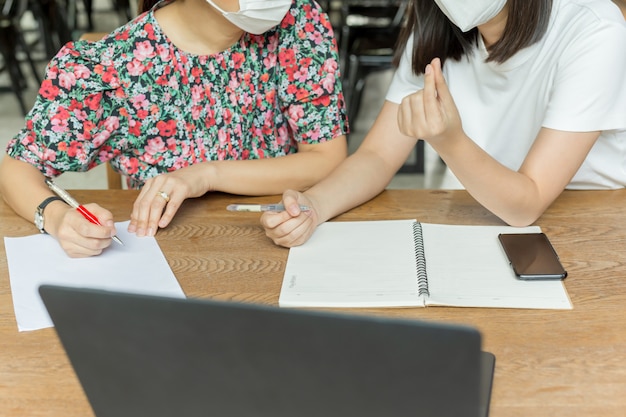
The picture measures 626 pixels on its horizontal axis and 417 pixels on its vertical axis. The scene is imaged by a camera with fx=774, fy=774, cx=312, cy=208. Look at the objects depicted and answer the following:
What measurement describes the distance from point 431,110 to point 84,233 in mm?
578

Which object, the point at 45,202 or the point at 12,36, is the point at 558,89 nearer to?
the point at 45,202

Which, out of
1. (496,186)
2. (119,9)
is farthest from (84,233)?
(119,9)

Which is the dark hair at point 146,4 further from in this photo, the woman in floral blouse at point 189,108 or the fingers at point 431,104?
the fingers at point 431,104

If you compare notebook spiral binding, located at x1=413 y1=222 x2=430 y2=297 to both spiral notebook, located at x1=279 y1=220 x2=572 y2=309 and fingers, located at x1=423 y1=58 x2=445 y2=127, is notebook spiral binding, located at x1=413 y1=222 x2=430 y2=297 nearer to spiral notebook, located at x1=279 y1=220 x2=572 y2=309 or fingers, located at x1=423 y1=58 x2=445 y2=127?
spiral notebook, located at x1=279 y1=220 x2=572 y2=309

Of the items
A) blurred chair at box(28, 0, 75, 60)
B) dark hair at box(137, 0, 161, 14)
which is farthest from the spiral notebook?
blurred chair at box(28, 0, 75, 60)

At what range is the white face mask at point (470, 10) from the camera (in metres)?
1.35

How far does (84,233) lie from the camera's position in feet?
4.04

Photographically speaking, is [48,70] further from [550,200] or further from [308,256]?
[550,200]

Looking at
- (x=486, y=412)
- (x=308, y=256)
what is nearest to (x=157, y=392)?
(x=486, y=412)

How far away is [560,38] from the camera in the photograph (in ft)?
4.60

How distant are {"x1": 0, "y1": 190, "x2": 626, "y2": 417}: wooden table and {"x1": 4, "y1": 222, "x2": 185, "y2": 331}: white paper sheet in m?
0.02

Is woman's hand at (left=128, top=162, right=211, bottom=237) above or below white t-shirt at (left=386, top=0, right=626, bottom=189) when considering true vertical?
below

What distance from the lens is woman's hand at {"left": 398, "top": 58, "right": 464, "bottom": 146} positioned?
116cm

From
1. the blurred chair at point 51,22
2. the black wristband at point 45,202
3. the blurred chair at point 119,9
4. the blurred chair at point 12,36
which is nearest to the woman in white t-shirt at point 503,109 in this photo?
the black wristband at point 45,202
